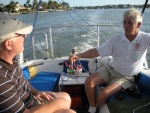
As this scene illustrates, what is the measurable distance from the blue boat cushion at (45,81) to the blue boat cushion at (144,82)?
1115mm

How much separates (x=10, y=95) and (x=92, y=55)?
4.96 feet

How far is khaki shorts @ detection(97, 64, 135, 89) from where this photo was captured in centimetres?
236

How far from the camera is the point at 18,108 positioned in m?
1.23

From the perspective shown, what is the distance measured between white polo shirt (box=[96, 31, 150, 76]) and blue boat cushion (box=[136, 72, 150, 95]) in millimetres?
81

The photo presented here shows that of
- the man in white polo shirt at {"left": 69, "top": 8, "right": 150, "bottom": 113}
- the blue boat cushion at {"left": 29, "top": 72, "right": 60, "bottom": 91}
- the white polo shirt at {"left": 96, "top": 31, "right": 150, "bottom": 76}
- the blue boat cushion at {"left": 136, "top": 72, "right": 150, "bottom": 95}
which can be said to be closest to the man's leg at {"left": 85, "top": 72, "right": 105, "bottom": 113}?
the man in white polo shirt at {"left": 69, "top": 8, "right": 150, "bottom": 113}

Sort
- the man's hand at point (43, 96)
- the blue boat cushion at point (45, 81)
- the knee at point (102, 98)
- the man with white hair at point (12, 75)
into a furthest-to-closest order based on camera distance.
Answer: the blue boat cushion at point (45, 81) < the knee at point (102, 98) < the man's hand at point (43, 96) < the man with white hair at point (12, 75)

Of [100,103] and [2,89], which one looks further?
[100,103]

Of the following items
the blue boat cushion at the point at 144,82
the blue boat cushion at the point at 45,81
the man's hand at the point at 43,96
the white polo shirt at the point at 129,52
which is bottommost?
the blue boat cushion at the point at 45,81

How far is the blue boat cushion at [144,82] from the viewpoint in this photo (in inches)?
89.7

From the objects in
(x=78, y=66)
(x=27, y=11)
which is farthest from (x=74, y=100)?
(x=27, y=11)

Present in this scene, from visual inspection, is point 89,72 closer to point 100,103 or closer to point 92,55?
point 92,55

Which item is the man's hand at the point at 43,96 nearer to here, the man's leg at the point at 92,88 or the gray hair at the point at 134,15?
the man's leg at the point at 92,88

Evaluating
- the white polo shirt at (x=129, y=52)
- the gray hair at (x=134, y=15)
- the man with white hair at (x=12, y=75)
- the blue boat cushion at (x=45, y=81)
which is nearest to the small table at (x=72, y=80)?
the blue boat cushion at (x=45, y=81)

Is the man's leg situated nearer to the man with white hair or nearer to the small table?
the small table
